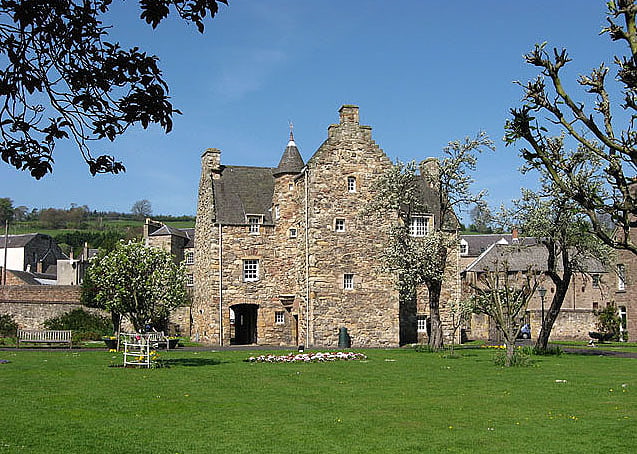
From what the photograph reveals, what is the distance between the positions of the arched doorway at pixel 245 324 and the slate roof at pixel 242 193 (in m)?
6.05

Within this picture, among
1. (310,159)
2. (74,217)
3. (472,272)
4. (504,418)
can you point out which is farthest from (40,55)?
(74,217)

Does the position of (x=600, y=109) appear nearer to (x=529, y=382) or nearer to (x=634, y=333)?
(x=529, y=382)

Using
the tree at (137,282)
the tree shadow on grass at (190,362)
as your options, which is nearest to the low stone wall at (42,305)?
the tree at (137,282)

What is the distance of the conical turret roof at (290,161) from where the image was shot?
46625mm

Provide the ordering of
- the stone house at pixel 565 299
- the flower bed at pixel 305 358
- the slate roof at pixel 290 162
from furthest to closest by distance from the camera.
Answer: the stone house at pixel 565 299 < the slate roof at pixel 290 162 < the flower bed at pixel 305 358

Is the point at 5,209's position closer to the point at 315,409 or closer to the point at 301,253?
the point at 301,253

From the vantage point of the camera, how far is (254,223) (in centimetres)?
4616

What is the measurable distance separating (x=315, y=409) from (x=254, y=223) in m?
30.5

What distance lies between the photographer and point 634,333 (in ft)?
155

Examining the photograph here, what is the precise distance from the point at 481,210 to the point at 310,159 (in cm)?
1164

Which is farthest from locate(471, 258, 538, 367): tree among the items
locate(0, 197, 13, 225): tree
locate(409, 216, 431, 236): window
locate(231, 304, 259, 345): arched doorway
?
locate(0, 197, 13, 225): tree

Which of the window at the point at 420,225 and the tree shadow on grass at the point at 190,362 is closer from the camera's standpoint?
the tree shadow on grass at the point at 190,362

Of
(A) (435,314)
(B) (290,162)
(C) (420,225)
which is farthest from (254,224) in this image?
(A) (435,314)

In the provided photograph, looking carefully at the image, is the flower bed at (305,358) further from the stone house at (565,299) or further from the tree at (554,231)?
the stone house at (565,299)
